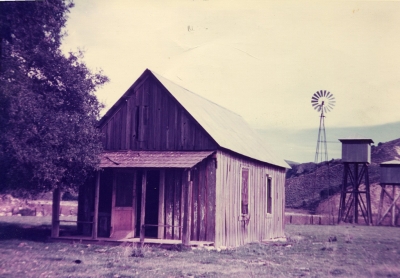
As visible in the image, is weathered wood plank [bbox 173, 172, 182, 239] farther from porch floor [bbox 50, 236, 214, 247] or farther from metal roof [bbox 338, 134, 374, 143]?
metal roof [bbox 338, 134, 374, 143]

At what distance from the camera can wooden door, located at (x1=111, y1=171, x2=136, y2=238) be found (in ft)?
56.3

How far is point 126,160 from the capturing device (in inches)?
667

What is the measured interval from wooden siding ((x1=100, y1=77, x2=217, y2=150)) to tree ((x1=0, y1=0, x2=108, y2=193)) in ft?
3.00

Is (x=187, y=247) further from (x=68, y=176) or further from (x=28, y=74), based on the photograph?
(x=28, y=74)

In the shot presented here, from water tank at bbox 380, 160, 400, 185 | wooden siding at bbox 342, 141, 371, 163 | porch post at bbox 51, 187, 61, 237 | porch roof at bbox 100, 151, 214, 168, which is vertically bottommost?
porch post at bbox 51, 187, 61, 237

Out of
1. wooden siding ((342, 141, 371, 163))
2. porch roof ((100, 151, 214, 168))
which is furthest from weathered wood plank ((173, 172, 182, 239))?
wooden siding ((342, 141, 371, 163))

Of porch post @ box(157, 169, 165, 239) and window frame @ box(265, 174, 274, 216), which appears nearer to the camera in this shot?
porch post @ box(157, 169, 165, 239)

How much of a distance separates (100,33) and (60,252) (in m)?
8.39

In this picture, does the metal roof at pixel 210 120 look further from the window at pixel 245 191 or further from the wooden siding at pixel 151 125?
the window at pixel 245 191

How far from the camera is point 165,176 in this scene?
17250 millimetres

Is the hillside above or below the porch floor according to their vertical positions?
above

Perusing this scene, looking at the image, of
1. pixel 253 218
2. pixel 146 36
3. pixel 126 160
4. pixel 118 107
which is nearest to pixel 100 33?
pixel 146 36

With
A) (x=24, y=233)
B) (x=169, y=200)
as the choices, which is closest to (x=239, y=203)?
(x=169, y=200)

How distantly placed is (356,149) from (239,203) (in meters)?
20.0
